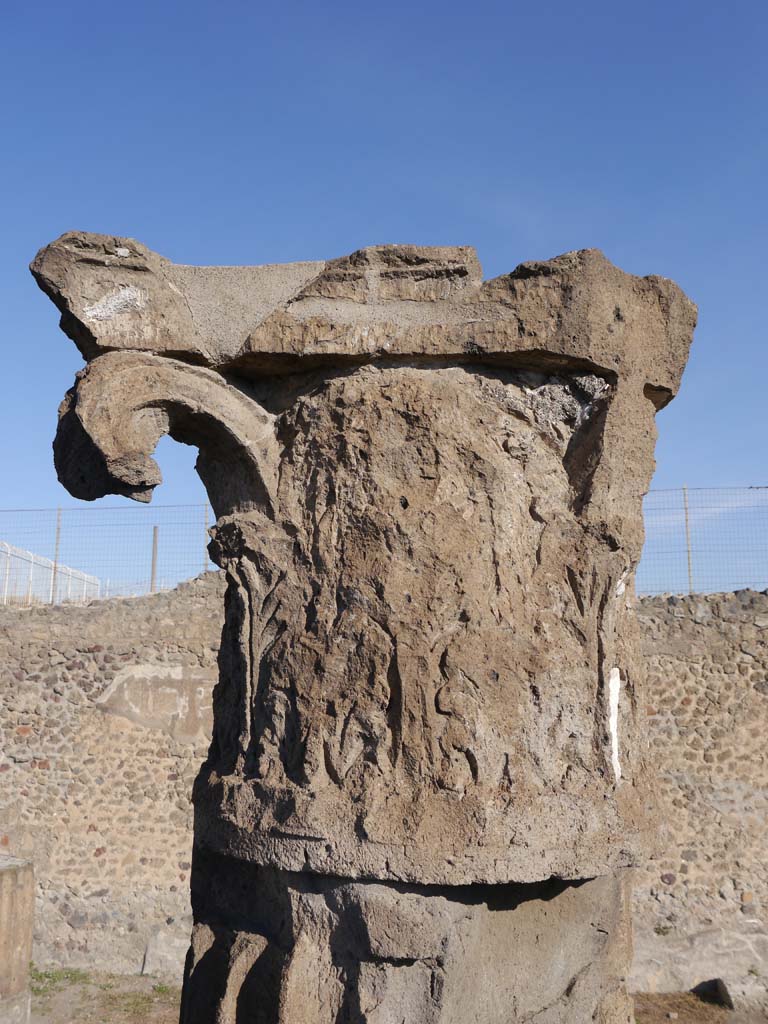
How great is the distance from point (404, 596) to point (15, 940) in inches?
181

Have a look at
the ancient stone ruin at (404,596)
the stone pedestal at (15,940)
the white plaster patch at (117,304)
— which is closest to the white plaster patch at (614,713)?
the ancient stone ruin at (404,596)

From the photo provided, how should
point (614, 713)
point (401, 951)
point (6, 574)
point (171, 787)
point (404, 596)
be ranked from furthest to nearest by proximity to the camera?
point (6, 574) < point (171, 787) < point (614, 713) < point (404, 596) < point (401, 951)

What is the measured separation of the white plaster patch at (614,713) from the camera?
2668 mm

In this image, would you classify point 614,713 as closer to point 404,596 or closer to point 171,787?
point 404,596

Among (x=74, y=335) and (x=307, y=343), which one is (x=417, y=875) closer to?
(x=307, y=343)

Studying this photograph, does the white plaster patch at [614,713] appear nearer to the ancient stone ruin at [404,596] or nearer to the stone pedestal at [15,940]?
the ancient stone ruin at [404,596]

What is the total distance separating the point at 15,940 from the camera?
577cm

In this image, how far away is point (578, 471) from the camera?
2902 millimetres

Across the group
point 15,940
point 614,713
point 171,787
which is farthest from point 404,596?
point 171,787

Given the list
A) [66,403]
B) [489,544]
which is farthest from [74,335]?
[489,544]

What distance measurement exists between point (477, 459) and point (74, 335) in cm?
126

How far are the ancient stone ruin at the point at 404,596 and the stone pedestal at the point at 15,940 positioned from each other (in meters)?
3.55

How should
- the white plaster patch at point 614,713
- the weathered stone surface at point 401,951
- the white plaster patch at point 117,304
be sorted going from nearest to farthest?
the weathered stone surface at point 401,951 → the white plaster patch at point 614,713 → the white plaster patch at point 117,304

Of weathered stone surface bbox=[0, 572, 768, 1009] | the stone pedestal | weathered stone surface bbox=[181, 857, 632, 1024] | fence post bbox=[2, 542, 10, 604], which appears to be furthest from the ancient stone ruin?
fence post bbox=[2, 542, 10, 604]
